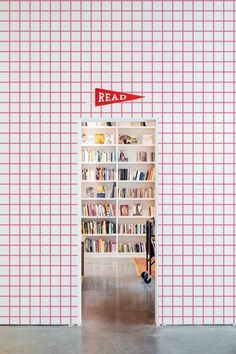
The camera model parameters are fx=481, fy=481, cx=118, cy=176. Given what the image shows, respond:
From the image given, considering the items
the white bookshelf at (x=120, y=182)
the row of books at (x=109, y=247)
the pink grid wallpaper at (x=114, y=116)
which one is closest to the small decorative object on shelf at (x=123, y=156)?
the white bookshelf at (x=120, y=182)

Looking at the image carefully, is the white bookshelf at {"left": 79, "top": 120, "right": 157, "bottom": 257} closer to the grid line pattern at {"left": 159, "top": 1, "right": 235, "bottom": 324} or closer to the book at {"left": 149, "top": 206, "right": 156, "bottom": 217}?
the book at {"left": 149, "top": 206, "right": 156, "bottom": 217}

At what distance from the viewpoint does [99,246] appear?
10.4 m

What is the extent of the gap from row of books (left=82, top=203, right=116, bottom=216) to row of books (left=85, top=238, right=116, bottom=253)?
58 centimetres

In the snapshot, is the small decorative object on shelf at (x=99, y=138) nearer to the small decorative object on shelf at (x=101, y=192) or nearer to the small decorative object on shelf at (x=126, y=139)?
the small decorative object on shelf at (x=126, y=139)

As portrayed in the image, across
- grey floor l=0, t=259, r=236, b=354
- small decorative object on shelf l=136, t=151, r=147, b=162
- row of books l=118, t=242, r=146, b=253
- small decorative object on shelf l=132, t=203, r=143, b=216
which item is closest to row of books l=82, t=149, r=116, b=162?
small decorative object on shelf l=136, t=151, r=147, b=162

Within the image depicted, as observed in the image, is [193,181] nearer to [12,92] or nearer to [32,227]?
[32,227]

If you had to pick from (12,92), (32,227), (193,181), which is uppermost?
(12,92)

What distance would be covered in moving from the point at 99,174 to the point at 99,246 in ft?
5.09

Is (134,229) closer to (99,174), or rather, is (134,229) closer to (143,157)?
(99,174)

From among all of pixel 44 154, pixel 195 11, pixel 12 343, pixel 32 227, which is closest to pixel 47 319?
pixel 12 343

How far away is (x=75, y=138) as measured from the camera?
5199mm

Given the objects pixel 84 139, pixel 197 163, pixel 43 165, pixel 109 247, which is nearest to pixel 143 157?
pixel 84 139

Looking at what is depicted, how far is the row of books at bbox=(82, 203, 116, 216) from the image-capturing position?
34.0 feet

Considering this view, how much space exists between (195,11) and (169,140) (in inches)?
56.0
